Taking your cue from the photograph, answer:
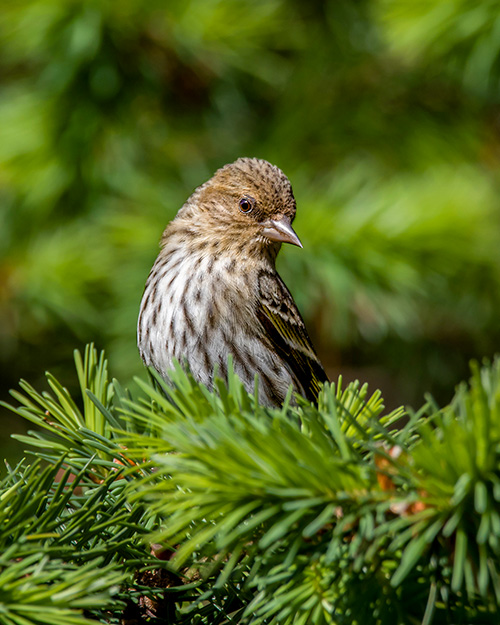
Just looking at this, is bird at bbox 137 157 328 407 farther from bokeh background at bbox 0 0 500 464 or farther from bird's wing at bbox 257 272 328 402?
bokeh background at bbox 0 0 500 464

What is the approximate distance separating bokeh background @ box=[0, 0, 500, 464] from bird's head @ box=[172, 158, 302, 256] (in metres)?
0.35

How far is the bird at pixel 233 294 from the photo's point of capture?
2627 mm

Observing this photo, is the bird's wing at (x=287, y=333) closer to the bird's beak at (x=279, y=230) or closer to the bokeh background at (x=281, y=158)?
the bird's beak at (x=279, y=230)

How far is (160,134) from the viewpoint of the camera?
13.1ft

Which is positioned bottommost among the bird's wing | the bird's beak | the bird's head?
the bird's wing

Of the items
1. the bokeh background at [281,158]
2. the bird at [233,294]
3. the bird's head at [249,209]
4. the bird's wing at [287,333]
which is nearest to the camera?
the bird at [233,294]

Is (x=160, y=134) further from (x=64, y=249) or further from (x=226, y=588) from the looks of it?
(x=226, y=588)

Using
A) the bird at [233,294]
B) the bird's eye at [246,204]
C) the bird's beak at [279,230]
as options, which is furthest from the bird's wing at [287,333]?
the bird's eye at [246,204]

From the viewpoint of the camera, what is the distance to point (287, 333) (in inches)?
114

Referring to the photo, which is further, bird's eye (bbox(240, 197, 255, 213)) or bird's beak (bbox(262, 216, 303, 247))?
bird's eye (bbox(240, 197, 255, 213))

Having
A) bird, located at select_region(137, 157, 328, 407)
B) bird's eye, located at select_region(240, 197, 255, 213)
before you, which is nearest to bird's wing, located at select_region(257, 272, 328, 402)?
bird, located at select_region(137, 157, 328, 407)

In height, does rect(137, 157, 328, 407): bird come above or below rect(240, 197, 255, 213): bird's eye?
below

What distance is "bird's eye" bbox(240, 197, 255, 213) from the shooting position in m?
3.00

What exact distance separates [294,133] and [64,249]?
1342mm
